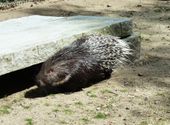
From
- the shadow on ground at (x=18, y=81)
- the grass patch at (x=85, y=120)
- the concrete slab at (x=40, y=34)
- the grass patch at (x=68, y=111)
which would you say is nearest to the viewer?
the grass patch at (x=85, y=120)

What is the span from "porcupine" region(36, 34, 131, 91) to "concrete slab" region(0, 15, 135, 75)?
0.14 metres

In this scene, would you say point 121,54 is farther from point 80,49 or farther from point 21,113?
point 21,113

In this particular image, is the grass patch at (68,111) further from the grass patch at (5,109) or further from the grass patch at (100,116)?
the grass patch at (5,109)

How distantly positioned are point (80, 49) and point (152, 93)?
846 mm

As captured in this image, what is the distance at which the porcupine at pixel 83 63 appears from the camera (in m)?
4.50

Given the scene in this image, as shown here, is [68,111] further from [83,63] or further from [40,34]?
[40,34]

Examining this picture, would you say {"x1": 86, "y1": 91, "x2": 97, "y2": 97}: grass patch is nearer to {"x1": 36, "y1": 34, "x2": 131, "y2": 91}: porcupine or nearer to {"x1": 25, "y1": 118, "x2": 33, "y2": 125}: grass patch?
{"x1": 36, "y1": 34, "x2": 131, "y2": 91}: porcupine

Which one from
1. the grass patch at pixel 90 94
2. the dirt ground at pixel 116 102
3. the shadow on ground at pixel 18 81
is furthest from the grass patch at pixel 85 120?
the shadow on ground at pixel 18 81

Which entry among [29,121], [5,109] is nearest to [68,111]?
[29,121]

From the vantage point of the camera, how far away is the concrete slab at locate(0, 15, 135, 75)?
4457 mm

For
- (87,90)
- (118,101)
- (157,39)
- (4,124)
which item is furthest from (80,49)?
(157,39)

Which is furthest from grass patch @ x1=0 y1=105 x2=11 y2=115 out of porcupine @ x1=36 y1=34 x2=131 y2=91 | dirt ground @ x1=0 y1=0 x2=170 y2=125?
porcupine @ x1=36 y1=34 x2=131 y2=91

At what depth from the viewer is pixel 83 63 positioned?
4633 millimetres

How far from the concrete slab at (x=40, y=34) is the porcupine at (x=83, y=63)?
0.14 metres
